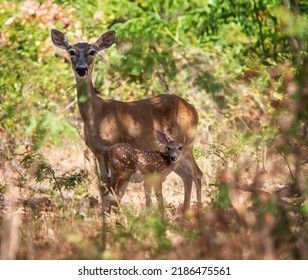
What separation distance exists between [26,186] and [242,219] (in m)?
4.32

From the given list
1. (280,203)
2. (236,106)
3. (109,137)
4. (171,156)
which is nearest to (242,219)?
(280,203)

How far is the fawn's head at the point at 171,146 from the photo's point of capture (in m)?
9.80

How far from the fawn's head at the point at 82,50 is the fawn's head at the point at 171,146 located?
45.1 inches

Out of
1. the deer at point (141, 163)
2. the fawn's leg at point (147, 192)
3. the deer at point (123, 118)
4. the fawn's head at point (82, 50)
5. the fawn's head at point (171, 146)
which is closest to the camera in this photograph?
the deer at point (141, 163)

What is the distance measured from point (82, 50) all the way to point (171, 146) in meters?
1.59

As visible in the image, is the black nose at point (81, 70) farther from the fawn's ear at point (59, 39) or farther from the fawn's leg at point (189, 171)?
the fawn's leg at point (189, 171)

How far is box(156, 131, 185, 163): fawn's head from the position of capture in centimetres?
980

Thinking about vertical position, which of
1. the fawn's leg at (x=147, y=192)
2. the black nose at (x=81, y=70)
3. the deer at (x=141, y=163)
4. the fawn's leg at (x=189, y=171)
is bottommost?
the fawn's leg at (x=189, y=171)

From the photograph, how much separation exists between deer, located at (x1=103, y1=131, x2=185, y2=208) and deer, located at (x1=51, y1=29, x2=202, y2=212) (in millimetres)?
153

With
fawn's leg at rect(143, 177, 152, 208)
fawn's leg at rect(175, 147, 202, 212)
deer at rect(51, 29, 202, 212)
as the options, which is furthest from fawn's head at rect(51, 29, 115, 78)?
fawn's leg at rect(175, 147, 202, 212)

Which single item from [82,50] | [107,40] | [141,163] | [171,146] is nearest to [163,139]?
[171,146]

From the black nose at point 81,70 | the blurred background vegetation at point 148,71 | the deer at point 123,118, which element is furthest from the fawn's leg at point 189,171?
the black nose at point 81,70

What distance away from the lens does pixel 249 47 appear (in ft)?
50.5

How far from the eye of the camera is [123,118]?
1053 centimetres
